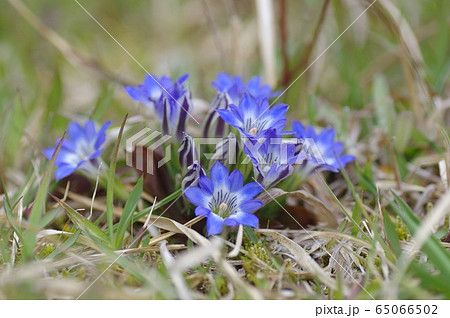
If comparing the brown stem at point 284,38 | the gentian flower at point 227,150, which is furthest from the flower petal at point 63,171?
the brown stem at point 284,38

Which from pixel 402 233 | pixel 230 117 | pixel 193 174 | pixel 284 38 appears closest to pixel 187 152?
pixel 193 174

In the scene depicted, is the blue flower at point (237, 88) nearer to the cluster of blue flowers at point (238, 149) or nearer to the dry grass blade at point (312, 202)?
the cluster of blue flowers at point (238, 149)

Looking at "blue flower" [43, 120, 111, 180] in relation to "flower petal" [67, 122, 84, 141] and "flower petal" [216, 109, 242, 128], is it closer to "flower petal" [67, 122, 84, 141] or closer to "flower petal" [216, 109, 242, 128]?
"flower petal" [67, 122, 84, 141]

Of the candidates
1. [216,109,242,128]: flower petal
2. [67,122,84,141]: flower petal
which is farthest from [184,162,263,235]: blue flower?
[67,122,84,141]: flower petal

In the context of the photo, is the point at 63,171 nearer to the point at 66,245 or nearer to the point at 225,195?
the point at 66,245

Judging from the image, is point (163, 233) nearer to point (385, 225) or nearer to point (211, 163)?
point (211, 163)
